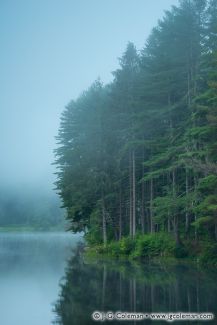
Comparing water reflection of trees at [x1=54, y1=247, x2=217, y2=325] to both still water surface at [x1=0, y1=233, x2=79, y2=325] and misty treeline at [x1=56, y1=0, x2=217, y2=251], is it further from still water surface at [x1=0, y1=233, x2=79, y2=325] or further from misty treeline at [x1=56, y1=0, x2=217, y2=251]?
misty treeline at [x1=56, y1=0, x2=217, y2=251]

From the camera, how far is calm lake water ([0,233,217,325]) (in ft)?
47.8

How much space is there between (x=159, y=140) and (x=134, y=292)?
68.3 feet

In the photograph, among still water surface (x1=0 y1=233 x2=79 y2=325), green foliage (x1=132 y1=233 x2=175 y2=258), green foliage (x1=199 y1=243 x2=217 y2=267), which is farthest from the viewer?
green foliage (x1=132 y1=233 x2=175 y2=258)

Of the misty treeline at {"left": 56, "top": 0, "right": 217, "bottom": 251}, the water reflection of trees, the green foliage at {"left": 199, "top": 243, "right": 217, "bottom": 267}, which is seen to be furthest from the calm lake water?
the misty treeline at {"left": 56, "top": 0, "right": 217, "bottom": 251}

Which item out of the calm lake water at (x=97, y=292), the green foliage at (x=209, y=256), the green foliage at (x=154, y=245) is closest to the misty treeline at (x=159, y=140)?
the green foliage at (x=154, y=245)

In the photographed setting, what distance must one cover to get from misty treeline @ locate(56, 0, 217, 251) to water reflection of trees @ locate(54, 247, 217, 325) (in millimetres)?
4696

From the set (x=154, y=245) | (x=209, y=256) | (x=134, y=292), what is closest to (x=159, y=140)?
(x=154, y=245)

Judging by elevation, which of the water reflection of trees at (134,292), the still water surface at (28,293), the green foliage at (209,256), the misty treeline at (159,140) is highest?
the misty treeline at (159,140)

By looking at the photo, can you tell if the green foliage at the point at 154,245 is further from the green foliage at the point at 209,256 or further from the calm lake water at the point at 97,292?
the calm lake water at the point at 97,292

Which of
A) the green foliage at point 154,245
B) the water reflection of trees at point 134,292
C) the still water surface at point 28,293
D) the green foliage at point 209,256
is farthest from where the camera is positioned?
the green foliage at point 154,245

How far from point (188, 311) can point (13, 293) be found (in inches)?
336

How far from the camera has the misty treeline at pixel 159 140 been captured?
99.0 feet

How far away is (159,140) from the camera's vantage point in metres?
37.4

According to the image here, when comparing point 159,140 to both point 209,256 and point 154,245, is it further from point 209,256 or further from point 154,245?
point 209,256
